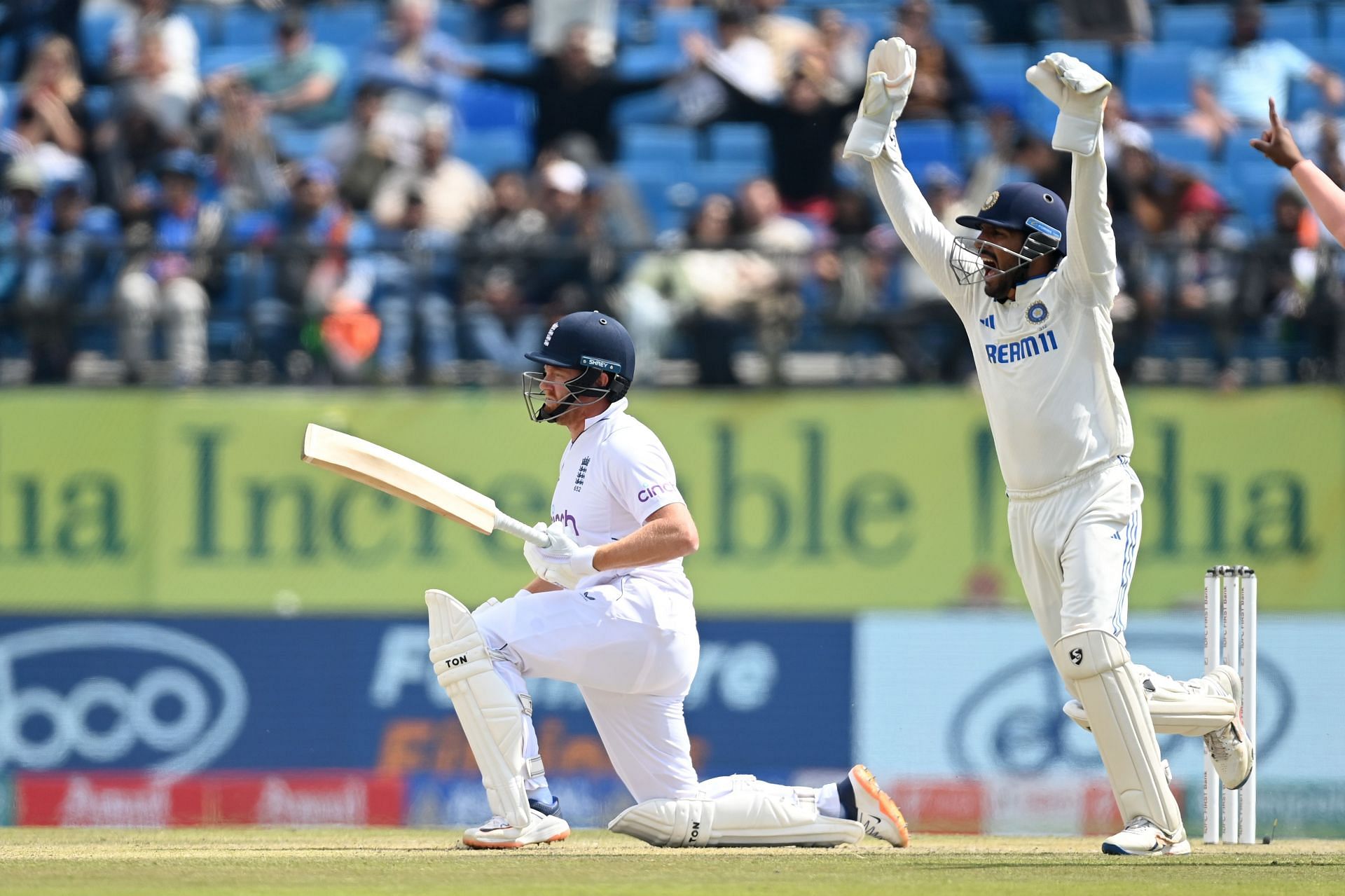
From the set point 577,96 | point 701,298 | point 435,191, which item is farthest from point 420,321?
point 577,96

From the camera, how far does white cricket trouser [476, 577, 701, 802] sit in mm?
6340

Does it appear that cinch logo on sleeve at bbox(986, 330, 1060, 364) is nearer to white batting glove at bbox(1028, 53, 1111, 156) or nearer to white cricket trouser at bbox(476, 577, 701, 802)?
white batting glove at bbox(1028, 53, 1111, 156)

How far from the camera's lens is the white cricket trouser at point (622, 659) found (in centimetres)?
634

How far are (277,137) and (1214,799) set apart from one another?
334 inches

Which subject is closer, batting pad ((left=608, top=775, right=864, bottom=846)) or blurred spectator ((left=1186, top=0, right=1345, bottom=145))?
batting pad ((left=608, top=775, right=864, bottom=846))

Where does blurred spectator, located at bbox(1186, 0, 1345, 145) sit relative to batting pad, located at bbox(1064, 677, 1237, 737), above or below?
above

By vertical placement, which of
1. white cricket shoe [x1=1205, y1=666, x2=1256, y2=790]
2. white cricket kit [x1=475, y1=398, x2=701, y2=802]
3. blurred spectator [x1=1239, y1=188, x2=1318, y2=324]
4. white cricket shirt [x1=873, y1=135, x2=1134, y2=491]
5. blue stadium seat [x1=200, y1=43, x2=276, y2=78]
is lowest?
white cricket shoe [x1=1205, y1=666, x2=1256, y2=790]

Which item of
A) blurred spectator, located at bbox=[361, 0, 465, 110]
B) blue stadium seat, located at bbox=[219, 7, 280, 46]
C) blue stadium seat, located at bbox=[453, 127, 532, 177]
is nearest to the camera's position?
blue stadium seat, located at bbox=[453, 127, 532, 177]

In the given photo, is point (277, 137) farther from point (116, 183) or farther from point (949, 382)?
point (949, 382)

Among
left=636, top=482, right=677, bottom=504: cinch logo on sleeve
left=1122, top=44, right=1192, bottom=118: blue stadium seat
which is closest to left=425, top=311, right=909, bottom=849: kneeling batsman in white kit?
left=636, top=482, right=677, bottom=504: cinch logo on sleeve

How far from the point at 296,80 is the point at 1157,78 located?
597cm

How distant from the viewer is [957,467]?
10656 mm

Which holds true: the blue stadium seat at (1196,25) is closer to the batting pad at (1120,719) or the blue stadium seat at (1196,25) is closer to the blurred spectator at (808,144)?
the blurred spectator at (808,144)

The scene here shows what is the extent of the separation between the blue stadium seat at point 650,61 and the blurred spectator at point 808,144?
4.06 feet
